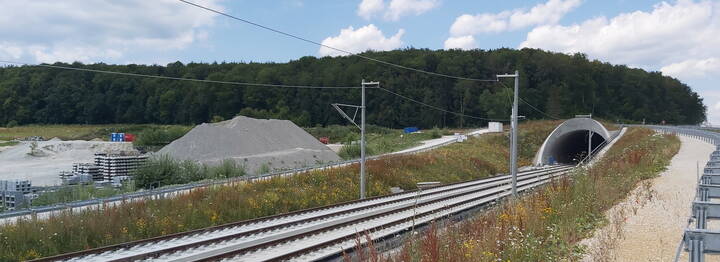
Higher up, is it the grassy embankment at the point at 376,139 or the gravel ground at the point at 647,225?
the gravel ground at the point at 647,225

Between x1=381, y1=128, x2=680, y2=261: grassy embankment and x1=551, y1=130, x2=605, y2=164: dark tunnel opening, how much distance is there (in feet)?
136

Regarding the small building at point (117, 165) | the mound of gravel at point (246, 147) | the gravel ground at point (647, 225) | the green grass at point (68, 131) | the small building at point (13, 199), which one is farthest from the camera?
the green grass at point (68, 131)

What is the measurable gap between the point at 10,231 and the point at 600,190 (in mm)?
16107

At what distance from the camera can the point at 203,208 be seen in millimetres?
18281

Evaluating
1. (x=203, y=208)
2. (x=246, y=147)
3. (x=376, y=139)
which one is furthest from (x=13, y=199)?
(x=376, y=139)

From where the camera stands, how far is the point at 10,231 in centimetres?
1319

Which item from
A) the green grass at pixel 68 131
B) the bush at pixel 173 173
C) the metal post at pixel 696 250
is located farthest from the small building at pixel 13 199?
the green grass at pixel 68 131

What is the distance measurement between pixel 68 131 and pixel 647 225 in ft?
420

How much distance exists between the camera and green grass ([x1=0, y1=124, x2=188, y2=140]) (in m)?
110

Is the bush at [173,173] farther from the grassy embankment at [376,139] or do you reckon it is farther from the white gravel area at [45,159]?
the grassy embankment at [376,139]

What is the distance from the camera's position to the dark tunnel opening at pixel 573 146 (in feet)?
201

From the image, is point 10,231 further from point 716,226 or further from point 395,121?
point 395,121

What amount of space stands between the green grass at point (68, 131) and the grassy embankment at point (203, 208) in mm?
92421

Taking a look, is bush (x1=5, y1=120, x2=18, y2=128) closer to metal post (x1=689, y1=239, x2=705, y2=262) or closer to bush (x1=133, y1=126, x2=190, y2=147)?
bush (x1=133, y1=126, x2=190, y2=147)
